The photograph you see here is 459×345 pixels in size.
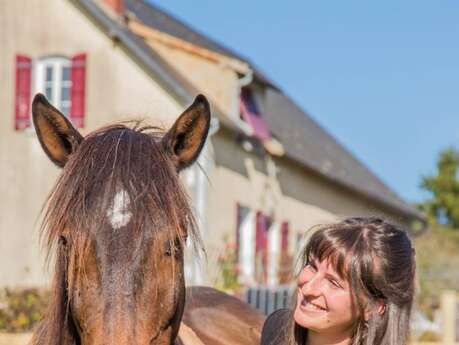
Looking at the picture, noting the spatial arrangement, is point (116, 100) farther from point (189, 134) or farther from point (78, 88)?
point (189, 134)

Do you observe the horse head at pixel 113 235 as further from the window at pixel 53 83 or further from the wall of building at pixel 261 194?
the window at pixel 53 83

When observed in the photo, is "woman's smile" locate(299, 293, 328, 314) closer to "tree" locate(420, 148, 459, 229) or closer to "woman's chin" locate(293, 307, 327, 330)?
"woman's chin" locate(293, 307, 327, 330)

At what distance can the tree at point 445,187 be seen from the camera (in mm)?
50500

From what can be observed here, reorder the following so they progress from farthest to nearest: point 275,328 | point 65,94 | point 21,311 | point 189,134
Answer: point 65,94 → point 21,311 → point 275,328 → point 189,134

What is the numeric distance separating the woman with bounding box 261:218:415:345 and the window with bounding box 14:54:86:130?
17.1 meters

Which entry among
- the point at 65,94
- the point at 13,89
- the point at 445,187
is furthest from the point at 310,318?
the point at 445,187

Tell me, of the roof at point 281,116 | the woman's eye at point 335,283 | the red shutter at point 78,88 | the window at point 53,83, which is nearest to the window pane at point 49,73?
the window at point 53,83

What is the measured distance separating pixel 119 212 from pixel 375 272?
0.96 m

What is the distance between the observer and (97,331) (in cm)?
350

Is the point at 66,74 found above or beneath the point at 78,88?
above

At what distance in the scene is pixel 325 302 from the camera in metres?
4.06

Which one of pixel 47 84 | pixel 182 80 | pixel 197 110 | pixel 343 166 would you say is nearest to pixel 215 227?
pixel 182 80

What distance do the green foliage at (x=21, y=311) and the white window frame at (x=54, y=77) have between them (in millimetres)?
9429

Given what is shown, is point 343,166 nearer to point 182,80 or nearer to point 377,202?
point 377,202
